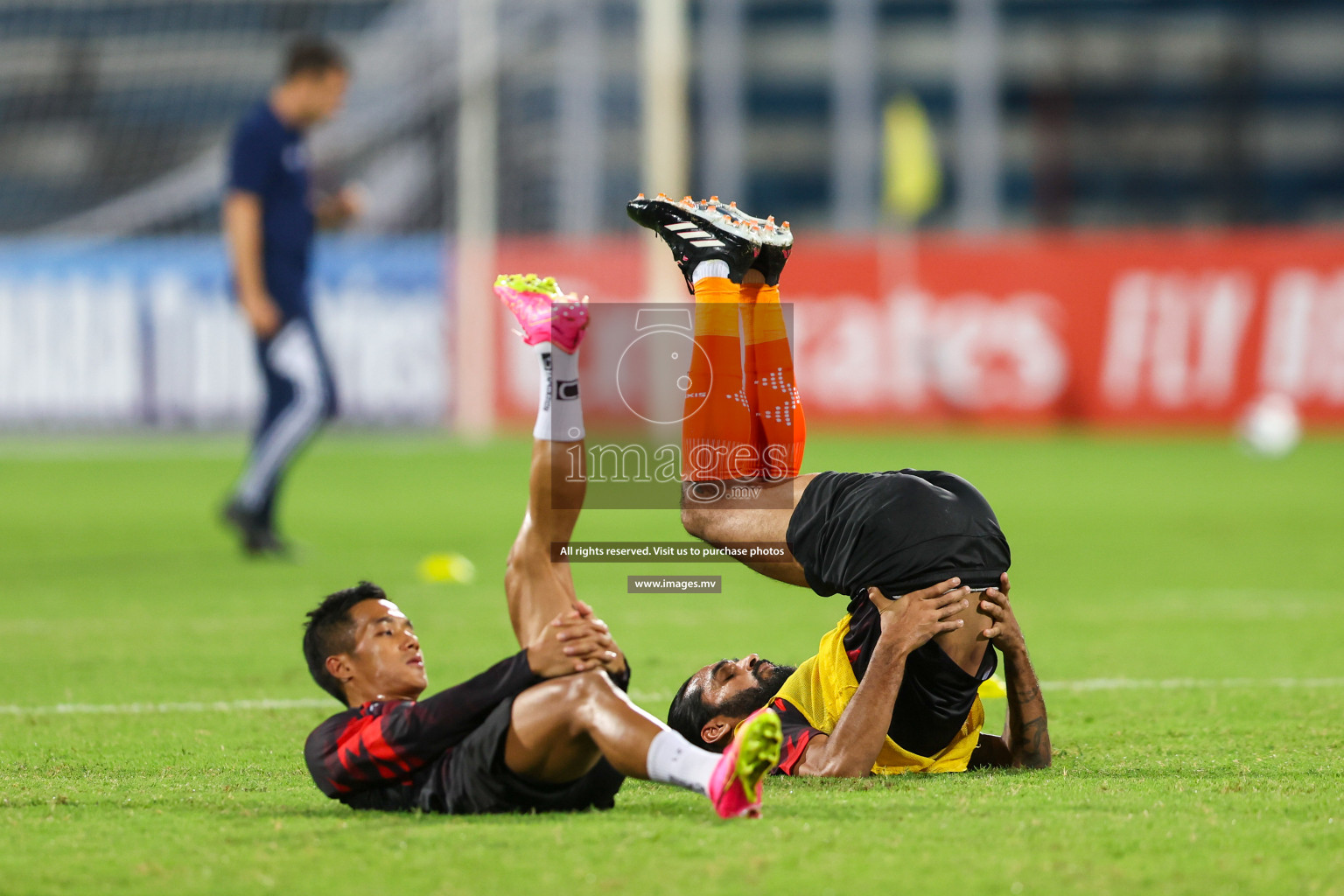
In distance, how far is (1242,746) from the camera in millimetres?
4480

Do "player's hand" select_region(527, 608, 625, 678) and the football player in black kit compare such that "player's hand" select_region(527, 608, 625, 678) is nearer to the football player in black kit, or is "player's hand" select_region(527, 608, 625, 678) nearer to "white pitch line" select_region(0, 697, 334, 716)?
the football player in black kit

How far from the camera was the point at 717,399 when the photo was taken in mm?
4746

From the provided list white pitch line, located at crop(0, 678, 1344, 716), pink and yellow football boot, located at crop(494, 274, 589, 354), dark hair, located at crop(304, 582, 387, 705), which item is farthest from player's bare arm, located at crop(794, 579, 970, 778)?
white pitch line, located at crop(0, 678, 1344, 716)

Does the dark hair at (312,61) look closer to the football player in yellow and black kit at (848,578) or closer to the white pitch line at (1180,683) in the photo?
the football player in yellow and black kit at (848,578)

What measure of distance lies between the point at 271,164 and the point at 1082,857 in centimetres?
739

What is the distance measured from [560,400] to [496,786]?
0.95m

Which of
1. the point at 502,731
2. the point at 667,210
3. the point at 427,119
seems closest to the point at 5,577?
the point at 667,210

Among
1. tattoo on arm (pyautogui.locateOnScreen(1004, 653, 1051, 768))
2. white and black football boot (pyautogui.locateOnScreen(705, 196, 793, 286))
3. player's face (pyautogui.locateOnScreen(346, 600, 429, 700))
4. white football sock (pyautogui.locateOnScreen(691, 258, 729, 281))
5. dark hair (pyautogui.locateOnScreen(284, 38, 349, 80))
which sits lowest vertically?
tattoo on arm (pyautogui.locateOnScreen(1004, 653, 1051, 768))

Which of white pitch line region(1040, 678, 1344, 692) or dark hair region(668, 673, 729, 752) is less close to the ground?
dark hair region(668, 673, 729, 752)

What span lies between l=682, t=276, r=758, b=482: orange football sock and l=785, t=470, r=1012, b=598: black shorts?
1.32ft

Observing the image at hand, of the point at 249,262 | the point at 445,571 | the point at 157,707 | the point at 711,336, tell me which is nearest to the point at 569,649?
the point at 711,336

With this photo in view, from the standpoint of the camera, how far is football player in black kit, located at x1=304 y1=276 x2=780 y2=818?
3.43m

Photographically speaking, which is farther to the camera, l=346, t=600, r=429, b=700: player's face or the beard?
the beard

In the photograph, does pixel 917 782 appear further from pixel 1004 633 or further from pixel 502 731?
pixel 502 731
